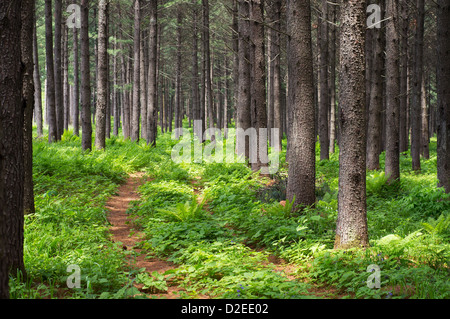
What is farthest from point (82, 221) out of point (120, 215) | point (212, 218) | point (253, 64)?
point (253, 64)

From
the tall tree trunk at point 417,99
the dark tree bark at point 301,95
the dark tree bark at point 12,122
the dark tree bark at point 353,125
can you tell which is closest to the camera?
the dark tree bark at point 12,122

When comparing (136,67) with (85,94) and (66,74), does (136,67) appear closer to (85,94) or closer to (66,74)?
(85,94)

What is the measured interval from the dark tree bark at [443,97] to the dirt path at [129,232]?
656cm

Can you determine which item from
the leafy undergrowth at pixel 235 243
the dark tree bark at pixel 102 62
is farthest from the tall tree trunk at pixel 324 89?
the dark tree bark at pixel 102 62

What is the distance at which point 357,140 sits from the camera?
5371 millimetres

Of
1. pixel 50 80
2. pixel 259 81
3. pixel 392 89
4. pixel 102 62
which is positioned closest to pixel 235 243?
pixel 259 81

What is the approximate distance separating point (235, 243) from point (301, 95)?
329cm

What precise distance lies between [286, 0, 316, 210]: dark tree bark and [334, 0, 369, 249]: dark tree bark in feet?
6.96

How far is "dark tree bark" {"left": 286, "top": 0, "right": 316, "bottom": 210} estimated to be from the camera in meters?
7.58

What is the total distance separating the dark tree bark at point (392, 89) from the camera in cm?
1109

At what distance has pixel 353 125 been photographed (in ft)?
17.7

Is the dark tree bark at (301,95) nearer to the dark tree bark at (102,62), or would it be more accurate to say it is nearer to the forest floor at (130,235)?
the forest floor at (130,235)

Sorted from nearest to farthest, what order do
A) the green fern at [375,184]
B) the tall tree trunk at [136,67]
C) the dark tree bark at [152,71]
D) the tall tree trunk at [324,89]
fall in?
1. the green fern at [375,184]
2. the tall tree trunk at [324,89]
3. the dark tree bark at [152,71]
4. the tall tree trunk at [136,67]

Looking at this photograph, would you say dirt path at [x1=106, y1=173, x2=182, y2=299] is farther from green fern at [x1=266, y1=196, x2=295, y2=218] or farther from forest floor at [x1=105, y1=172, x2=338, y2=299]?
green fern at [x1=266, y1=196, x2=295, y2=218]
